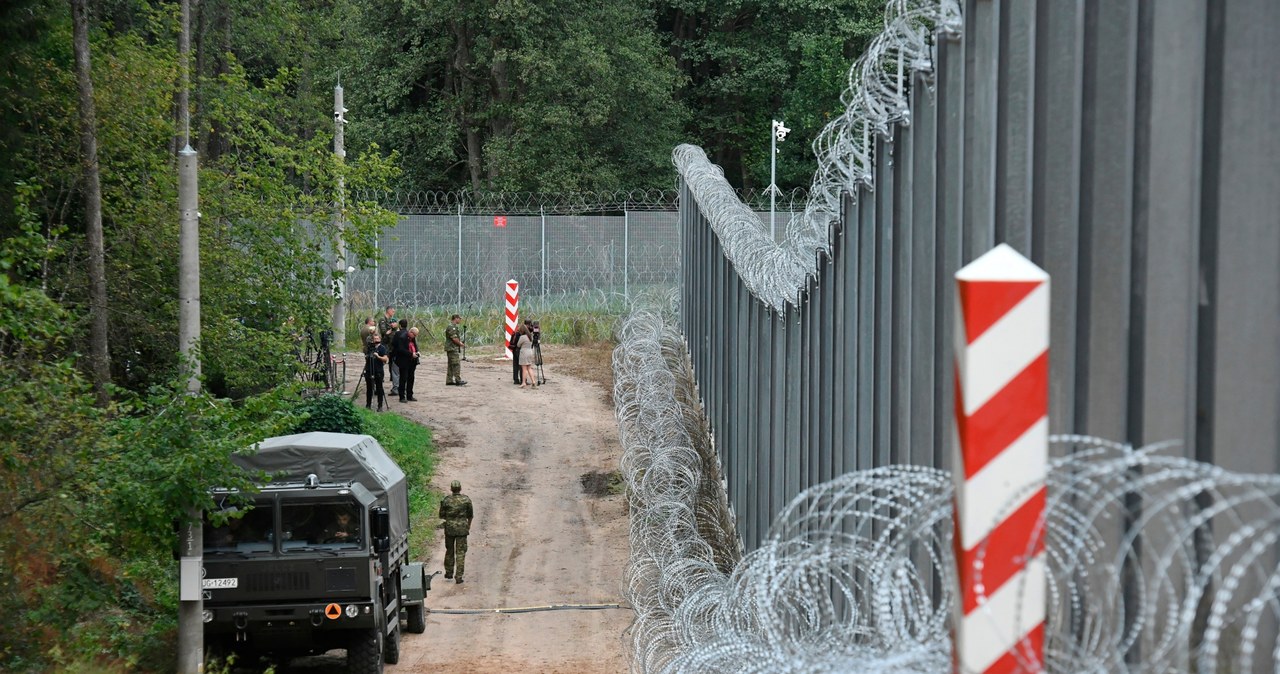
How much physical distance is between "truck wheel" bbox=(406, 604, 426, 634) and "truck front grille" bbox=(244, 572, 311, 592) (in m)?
2.47

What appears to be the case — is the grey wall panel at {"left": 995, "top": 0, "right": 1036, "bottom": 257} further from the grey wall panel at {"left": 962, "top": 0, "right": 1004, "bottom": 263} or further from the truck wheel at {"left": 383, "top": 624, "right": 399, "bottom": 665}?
the truck wheel at {"left": 383, "top": 624, "right": 399, "bottom": 665}

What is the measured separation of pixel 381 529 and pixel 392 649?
168 cm

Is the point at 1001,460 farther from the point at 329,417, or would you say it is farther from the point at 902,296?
the point at 329,417

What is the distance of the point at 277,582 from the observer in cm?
1289

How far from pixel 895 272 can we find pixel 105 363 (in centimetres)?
1230

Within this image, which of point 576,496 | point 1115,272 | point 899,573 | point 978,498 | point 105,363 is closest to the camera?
point 978,498

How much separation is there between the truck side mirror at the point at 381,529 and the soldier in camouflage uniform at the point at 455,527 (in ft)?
12.7

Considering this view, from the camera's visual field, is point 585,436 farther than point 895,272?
Yes

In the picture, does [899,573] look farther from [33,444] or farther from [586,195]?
[586,195]

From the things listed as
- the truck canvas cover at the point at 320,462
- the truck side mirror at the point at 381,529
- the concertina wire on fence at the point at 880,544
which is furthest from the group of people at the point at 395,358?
the truck side mirror at the point at 381,529

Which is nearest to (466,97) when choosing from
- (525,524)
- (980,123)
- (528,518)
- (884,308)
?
(528,518)

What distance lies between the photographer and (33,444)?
10.8 m

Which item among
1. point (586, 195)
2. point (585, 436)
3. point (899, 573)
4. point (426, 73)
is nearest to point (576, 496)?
point (585, 436)

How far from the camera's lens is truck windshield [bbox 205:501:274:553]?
43.0 feet
